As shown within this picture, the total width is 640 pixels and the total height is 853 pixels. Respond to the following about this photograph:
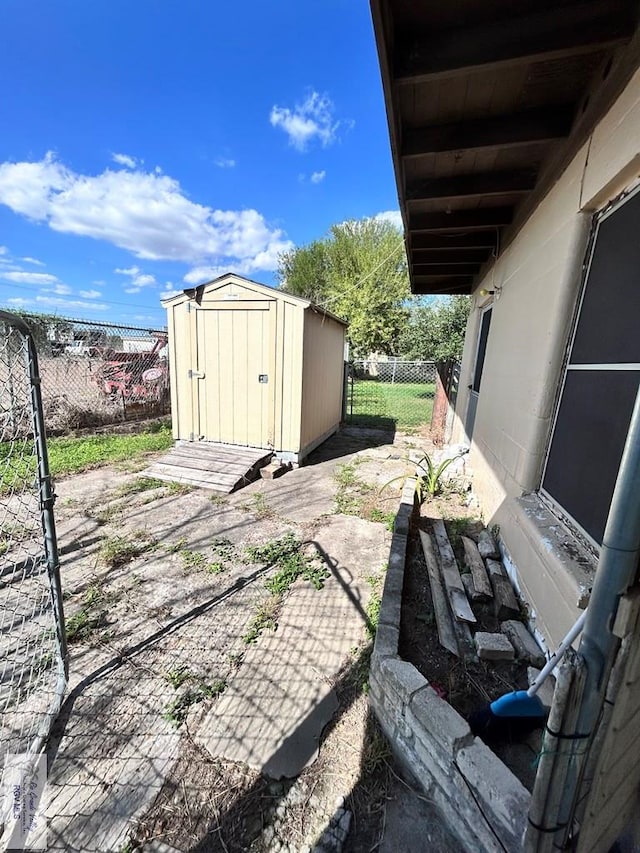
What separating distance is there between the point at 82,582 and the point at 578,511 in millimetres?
3237

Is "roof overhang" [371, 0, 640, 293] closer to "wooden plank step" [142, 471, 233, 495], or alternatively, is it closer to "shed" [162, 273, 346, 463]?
"shed" [162, 273, 346, 463]

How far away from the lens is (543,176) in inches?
102

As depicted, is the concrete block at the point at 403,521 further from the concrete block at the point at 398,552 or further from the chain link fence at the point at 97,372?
the chain link fence at the point at 97,372

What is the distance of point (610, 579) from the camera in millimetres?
760

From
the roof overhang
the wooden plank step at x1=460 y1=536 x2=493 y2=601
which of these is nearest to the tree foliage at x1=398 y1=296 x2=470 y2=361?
the roof overhang

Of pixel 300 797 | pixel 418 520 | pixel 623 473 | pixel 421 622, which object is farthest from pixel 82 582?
pixel 623 473

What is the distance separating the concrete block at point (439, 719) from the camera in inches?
50.9

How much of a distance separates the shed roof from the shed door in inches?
6.3

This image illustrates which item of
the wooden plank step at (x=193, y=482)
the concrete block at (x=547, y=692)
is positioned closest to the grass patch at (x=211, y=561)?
the wooden plank step at (x=193, y=482)

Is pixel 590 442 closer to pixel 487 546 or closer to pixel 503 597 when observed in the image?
pixel 503 597

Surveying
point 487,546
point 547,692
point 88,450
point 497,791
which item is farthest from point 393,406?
point 497,791

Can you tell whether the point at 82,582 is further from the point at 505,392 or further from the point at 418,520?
the point at 505,392

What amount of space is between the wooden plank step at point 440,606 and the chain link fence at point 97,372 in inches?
246

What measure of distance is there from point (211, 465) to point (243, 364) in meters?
1.54
